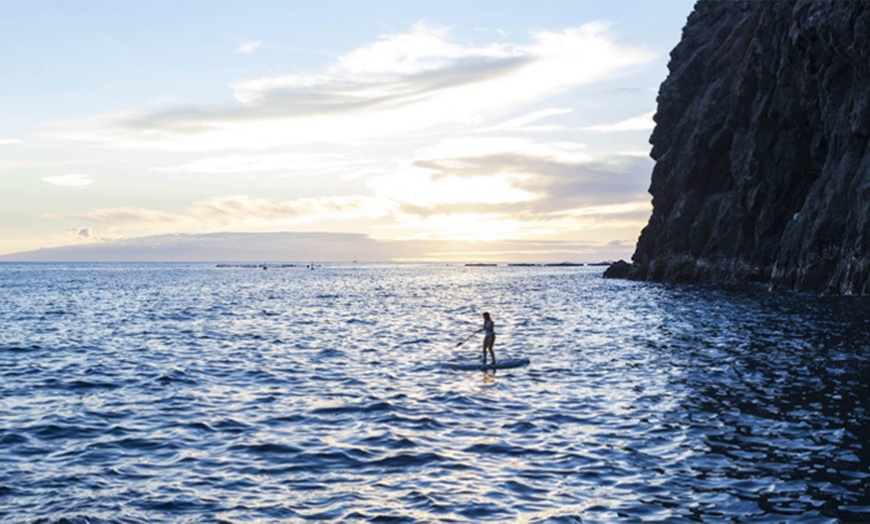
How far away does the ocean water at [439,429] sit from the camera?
13.1 m

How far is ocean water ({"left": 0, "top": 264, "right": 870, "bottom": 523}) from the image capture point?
43.1 feet

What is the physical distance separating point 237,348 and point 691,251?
3263 inches

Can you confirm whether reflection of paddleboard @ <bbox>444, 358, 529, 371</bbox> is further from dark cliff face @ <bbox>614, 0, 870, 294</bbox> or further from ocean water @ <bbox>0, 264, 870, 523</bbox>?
dark cliff face @ <bbox>614, 0, 870, 294</bbox>

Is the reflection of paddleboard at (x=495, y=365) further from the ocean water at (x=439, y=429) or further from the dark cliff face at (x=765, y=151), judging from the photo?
the dark cliff face at (x=765, y=151)

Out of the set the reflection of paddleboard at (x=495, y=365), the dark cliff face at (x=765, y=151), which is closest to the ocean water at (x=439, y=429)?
the reflection of paddleboard at (x=495, y=365)

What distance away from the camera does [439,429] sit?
63.0ft

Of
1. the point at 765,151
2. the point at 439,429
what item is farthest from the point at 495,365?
the point at 765,151

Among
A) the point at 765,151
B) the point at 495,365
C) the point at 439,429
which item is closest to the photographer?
the point at 439,429

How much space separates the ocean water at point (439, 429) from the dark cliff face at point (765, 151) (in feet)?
91.8

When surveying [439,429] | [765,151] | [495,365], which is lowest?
[439,429]

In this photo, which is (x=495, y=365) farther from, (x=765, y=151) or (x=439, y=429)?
(x=765, y=151)

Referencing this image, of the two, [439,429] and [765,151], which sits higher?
[765,151]

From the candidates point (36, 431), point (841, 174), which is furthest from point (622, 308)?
point (36, 431)

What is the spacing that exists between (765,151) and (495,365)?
229 feet
